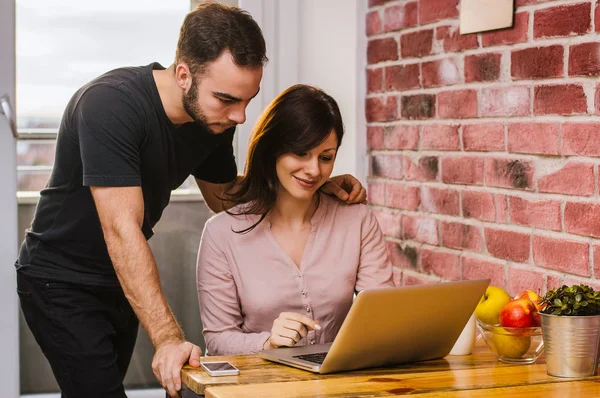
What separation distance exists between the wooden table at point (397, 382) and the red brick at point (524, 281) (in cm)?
44

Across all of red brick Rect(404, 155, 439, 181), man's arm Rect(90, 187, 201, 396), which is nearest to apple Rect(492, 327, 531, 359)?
man's arm Rect(90, 187, 201, 396)

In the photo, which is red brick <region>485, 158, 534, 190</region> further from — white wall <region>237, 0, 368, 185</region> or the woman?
white wall <region>237, 0, 368, 185</region>

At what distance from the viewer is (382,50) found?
9.36 feet

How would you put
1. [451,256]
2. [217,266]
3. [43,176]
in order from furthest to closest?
Answer: 1. [43,176]
2. [451,256]
3. [217,266]

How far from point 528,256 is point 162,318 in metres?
0.94

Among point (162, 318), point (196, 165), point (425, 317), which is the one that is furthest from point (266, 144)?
point (425, 317)

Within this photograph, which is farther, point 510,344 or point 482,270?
point 482,270

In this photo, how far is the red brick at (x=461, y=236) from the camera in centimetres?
240

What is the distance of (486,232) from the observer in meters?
2.36

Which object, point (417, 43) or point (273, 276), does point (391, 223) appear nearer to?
point (417, 43)

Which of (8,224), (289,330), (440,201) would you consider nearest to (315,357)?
(289,330)

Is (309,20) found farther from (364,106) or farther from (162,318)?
(162,318)

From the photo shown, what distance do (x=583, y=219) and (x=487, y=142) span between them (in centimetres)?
42

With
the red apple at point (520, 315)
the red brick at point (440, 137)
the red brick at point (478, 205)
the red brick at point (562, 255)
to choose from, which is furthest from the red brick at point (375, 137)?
the red apple at point (520, 315)
